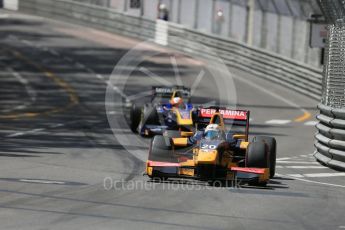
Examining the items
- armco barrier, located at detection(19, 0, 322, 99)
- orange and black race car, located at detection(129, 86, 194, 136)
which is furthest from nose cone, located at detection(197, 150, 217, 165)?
armco barrier, located at detection(19, 0, 322, 99)

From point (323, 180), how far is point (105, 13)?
124 feet

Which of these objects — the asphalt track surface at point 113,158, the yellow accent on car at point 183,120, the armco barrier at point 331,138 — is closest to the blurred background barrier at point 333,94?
the armco barrier at point 331,138

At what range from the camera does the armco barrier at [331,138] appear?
19.0 m

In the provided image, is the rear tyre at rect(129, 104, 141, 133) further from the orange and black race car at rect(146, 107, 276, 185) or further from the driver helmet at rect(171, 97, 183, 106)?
the orange and black race car at rect(146, 107, 276, 185)

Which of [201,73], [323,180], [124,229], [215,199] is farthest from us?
[201,73]

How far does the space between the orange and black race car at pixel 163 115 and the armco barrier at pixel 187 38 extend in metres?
13.8

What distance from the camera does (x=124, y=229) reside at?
11344 millimetres

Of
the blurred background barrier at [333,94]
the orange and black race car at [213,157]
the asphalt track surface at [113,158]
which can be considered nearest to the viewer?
the asphalt track surface at [113,158]

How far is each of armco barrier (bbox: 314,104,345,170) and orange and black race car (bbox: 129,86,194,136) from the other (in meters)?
4.42

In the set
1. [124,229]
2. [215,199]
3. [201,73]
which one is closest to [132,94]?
[201,73]

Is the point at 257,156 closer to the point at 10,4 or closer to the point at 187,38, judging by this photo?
the point at 187,38

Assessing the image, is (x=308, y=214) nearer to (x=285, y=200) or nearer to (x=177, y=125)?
(x=285, y=200)

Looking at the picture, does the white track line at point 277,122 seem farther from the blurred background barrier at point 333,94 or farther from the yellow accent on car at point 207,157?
the yellow accent on car at point 207,157

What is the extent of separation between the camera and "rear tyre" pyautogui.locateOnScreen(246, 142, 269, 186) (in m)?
16.0
